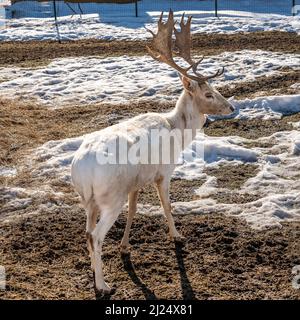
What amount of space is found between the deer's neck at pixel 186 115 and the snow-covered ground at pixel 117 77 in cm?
440

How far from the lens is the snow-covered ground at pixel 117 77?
13.3m

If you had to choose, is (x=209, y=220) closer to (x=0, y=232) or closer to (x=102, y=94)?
(x=0, y=232)

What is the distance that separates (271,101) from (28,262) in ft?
22.5

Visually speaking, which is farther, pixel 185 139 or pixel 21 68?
pixel 21 68

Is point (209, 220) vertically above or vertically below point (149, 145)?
below

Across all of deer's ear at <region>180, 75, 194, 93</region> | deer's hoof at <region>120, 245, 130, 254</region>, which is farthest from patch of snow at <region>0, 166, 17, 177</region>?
deer's ear at <region>180, 75, 194, 93</region>

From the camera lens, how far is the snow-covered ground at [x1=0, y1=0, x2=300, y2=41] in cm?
2134

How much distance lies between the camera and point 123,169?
230 inches

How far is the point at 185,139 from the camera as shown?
291 inches

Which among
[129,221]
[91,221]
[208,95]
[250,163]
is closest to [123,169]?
[91,221]

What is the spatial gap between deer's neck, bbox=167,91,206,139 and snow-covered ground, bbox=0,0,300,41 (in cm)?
1310

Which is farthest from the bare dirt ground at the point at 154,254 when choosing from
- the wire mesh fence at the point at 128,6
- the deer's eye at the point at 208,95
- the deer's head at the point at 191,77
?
the wire mesh fence at the point at 128,6
